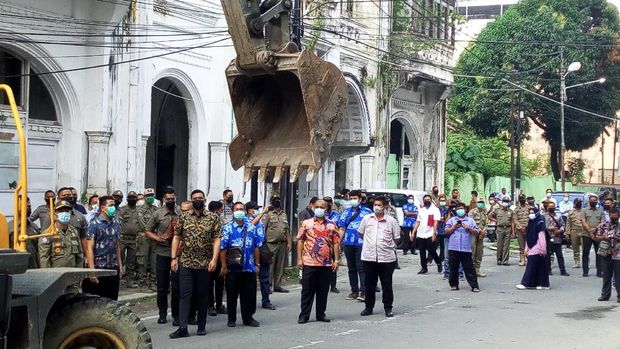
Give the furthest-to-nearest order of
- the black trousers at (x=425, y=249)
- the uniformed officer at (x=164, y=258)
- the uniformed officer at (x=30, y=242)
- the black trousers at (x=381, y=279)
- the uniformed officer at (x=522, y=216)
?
1. the uniformed officer at (x=522, y=216)
2. the black trousers at (x=425, y=249)
3. the black trousers at (x=381, y=279)
4. the uniformed officer at (x=164, y=258)
5. the uniformed officer at (x=30, y=242)

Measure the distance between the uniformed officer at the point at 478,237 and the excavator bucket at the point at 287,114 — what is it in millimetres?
7651

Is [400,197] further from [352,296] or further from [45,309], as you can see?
[45,309]

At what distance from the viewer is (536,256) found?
17562 mm

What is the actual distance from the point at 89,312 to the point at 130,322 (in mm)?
338

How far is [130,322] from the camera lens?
7578 mm

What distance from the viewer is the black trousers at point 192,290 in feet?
37.2

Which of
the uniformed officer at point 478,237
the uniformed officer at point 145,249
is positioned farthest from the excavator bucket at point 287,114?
the uniformed officer at point 478,237

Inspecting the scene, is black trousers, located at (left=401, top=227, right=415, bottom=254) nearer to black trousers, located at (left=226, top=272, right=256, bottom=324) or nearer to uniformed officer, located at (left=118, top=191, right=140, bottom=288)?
uniformed officer, located at (left=118, top=191, right=140, bottom=288)

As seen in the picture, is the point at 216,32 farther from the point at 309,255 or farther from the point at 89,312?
the point at 89,312

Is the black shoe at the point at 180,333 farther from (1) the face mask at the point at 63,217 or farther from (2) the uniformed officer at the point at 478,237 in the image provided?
(2) the uniformed officer at the point at 478,237

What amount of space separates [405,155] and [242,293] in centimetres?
2440

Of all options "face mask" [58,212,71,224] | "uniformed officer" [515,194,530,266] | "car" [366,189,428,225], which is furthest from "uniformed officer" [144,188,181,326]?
"car" [366,189,428,225]

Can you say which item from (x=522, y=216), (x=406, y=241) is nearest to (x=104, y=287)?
(x=522, y=216)

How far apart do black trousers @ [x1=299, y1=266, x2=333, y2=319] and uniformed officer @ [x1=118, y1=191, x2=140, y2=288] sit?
4005mm
